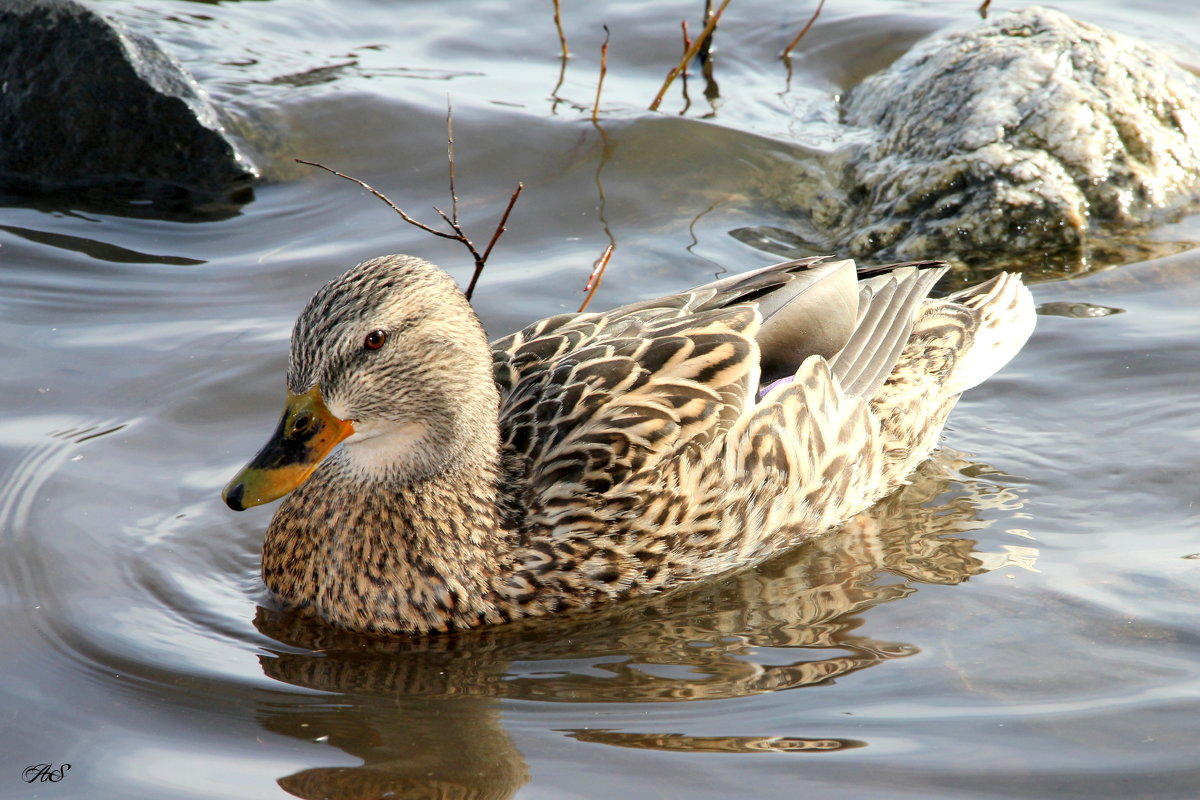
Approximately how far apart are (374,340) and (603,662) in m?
1.44

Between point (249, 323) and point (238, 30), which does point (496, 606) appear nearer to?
point (249, 323)

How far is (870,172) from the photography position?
9.13 meters

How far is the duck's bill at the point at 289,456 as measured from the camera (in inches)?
204

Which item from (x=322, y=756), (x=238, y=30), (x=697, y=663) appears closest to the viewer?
(x=322, y=756)

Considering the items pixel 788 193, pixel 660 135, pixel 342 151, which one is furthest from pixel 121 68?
pixel 788 193

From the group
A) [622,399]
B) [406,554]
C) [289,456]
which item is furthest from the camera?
[622,399]

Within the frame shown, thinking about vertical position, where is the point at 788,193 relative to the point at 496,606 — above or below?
above

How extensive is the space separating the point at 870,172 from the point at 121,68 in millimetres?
4738

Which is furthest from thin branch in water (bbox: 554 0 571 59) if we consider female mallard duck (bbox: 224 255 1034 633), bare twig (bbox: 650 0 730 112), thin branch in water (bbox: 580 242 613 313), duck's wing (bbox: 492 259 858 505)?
female mallard duck (bbox: 224 255 1034 633)

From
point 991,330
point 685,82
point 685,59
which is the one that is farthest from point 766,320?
point 685,82

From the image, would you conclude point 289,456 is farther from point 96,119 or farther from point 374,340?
point 96,119

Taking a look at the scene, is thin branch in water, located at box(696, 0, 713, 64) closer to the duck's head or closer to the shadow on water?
the shadow on water

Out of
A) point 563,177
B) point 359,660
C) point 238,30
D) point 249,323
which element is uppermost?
point 238,30

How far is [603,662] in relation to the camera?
5340 millimetres
